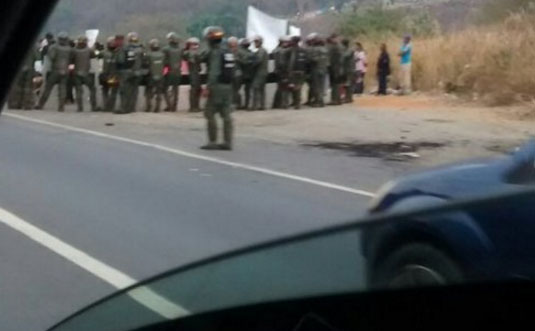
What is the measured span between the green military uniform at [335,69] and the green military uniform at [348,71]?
118 mm

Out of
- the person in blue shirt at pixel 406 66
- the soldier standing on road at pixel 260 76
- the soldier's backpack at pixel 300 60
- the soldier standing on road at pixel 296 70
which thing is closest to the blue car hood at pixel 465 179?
the soldier standing on road at pixel 260 76

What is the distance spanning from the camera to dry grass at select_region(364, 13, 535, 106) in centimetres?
1825

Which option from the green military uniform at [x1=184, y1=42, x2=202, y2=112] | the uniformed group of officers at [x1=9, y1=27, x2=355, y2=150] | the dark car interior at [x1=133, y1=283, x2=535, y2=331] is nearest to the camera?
the dark car interior at [x1=133, y1=283, x2=535, y2=331]

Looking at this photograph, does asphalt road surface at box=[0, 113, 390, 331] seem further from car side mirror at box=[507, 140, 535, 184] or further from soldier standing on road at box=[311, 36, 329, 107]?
soldier standing on road at box=[311, 36, 329, 107]

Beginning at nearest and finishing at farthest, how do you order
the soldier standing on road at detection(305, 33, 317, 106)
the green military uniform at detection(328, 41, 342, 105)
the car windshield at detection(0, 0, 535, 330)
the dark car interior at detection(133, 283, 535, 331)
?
the dark car interior at detection(133, 283, 535, 331), the car windshield at detection(0, 0, 535, 330), the soldier standing on road at detection(305, 33, 317, 106), the green military uniform at detection(328, 41, 342, 105)

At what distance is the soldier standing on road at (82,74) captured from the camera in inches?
923

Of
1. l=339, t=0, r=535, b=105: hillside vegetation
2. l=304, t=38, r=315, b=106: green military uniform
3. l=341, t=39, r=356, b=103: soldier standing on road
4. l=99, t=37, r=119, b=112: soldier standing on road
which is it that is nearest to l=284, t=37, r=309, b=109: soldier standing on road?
l=304, t=38, r=315, b=106: green military uniform

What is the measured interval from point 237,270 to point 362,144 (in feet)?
46.5

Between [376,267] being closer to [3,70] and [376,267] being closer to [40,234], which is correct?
[3,70]

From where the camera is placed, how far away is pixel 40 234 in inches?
382

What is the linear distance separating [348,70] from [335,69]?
100cm

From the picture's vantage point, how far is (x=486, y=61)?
793 inches

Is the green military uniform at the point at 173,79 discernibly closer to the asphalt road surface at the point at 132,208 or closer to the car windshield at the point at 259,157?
the car windshield at the point at 259,157

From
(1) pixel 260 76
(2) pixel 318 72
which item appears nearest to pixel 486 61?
(1) pixel 260 76
